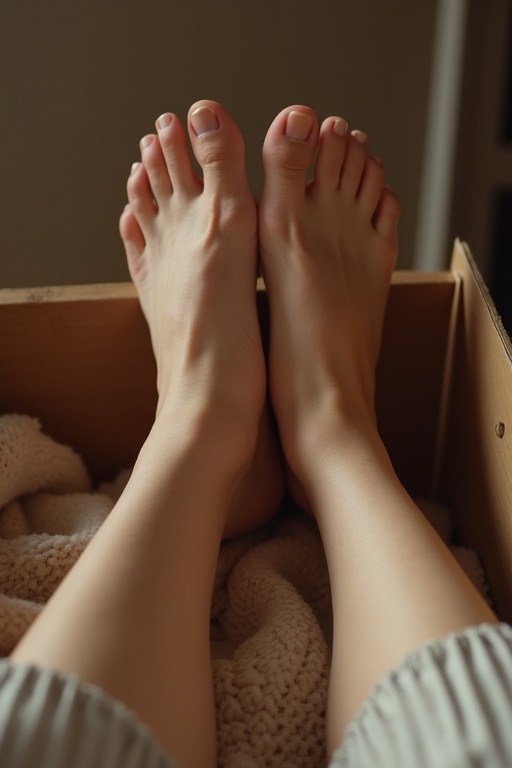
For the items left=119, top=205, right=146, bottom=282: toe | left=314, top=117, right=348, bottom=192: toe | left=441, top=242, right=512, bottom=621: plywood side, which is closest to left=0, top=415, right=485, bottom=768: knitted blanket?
left=441, top=242, right=512, bottom=621: plywood side

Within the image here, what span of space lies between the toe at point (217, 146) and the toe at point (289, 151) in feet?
0.09

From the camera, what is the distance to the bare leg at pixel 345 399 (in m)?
0.36

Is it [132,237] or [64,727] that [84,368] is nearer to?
[132,237]

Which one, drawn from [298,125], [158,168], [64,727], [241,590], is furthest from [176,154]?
[64,727]

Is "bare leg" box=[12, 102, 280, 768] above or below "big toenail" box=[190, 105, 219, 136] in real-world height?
below

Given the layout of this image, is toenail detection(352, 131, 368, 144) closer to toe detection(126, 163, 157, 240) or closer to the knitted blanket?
toe detection(126, 163, 157, 240)

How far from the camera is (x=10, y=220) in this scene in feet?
2.91

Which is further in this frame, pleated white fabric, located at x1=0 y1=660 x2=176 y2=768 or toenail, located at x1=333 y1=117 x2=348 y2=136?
toenail, located at x1=333 y1=117 x2=348 y2=136

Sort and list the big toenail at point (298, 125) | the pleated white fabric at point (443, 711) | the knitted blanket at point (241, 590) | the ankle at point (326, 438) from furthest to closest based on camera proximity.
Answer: the big toenail at point (298, 125), the ankle at point (326, 438), the knitted blanket at point (241, 590), the pleated white fabric at point (443, 711)

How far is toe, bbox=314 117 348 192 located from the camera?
676 millimetres

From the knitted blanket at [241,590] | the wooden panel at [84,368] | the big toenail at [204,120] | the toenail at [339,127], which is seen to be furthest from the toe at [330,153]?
the knitted blanket at [241,590]

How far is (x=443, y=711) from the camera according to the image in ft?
0.94

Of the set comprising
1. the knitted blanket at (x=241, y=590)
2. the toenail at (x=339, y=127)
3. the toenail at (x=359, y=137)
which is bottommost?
the knitted blanket at (x=241, y=590)

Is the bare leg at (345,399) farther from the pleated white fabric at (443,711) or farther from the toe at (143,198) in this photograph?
the toe at (143,198)
